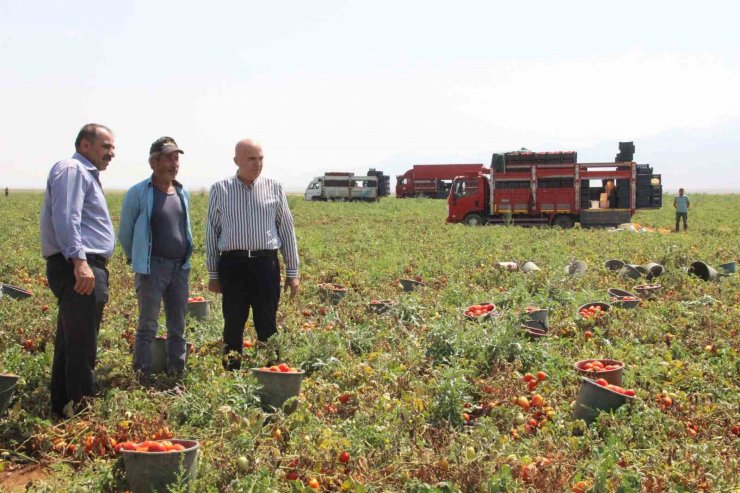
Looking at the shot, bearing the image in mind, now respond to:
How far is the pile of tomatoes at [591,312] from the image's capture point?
7.25 meters

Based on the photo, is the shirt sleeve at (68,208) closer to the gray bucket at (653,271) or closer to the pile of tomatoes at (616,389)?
the pile of tomatoes at (616,389)

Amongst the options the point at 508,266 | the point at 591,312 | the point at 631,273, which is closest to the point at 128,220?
the point at 591,312

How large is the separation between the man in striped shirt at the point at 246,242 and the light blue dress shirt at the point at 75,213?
844mm

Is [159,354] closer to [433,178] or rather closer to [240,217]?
[240,217]

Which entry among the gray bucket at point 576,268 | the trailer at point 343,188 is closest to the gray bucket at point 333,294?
the gray bucket at point 576,268

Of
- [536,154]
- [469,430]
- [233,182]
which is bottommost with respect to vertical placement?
[469,430]

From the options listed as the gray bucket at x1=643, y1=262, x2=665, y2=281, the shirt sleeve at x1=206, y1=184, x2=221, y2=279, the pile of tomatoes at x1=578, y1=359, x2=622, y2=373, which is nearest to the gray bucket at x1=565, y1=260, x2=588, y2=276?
the gray bucket at x1=643, y1=262, x2=665, y2=281

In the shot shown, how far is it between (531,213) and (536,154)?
6.48ft

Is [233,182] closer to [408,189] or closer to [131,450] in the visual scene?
[131,450]

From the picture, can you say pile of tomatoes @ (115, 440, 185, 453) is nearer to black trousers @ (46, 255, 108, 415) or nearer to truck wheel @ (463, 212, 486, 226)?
black trousers @ (46, 255, 108, 415)

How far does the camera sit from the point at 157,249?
5.19 m

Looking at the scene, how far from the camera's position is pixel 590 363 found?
17.8ft

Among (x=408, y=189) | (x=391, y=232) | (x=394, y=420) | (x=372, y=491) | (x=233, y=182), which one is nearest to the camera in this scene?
(x=372, y=491)

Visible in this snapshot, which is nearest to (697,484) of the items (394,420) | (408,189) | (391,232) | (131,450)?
(394,420)
